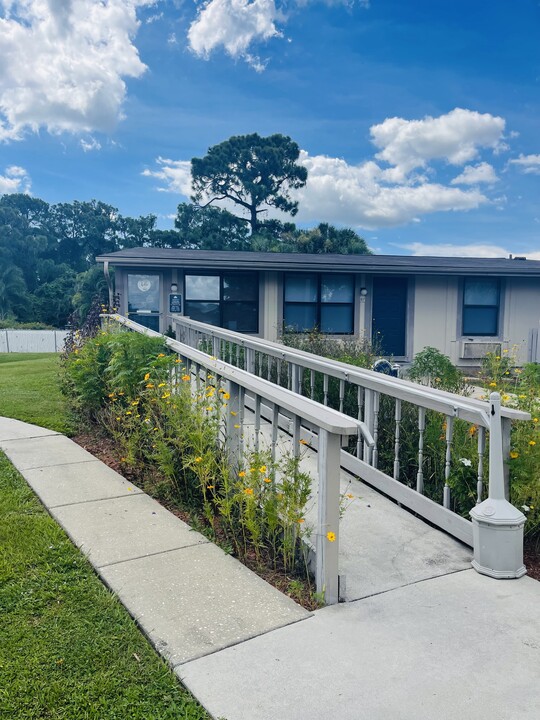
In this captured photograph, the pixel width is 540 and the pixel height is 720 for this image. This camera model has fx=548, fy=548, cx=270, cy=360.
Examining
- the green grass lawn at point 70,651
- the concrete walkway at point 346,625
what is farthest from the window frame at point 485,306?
the green grass lawn at point 70,651

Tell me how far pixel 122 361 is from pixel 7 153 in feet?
106

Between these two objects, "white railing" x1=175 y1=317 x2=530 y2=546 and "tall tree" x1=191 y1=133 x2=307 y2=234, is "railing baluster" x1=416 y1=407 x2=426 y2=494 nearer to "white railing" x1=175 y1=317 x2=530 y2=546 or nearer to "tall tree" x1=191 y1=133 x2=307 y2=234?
"white railing" x1=175 y1=317 x2=530 y2=546

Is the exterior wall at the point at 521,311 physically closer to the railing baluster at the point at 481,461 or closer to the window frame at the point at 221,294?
the window frame at the point at 221,294

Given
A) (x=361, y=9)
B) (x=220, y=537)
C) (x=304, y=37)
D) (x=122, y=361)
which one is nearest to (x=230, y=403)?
(x=220, y=537)

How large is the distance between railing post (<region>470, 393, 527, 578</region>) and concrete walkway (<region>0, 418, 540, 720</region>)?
0.26ft

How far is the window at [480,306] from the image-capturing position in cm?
1287

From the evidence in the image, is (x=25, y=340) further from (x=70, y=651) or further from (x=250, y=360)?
(x=70, y=651)

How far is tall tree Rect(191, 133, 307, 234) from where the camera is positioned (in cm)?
3559

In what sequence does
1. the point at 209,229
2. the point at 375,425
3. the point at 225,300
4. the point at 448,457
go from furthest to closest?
the point at 209,229
the point at 225,300
the point at 375,425
the point at 448,457

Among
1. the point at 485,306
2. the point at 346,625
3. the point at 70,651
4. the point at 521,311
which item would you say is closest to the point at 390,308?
the point at 485,306

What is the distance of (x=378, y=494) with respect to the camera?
393 cm

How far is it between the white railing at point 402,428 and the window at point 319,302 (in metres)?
6.77

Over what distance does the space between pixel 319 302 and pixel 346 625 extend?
10.5 meters

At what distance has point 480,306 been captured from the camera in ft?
42.3
